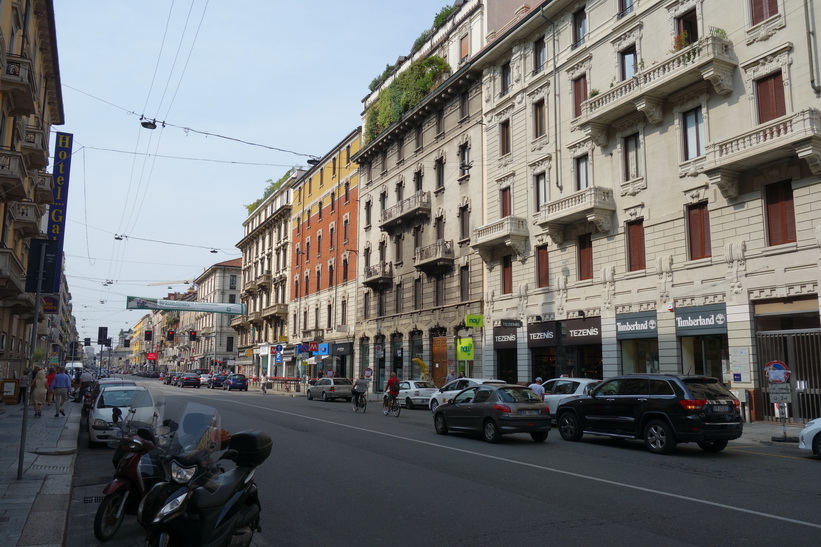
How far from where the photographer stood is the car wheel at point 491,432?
15.4m

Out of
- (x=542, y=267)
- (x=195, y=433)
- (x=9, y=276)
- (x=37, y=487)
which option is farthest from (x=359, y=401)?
(x=195, y=433)

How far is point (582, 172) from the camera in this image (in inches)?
1085

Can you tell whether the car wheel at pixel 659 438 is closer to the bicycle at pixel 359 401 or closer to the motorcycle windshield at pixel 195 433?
the motorcycle windshield at pixel 195 433

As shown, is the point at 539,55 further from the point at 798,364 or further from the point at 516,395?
the point at 516,395

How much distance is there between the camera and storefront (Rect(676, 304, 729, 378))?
2116 cm

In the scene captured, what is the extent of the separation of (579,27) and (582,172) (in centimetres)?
660

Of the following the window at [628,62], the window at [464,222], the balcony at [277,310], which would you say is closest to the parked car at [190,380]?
the balcony at [277,310]

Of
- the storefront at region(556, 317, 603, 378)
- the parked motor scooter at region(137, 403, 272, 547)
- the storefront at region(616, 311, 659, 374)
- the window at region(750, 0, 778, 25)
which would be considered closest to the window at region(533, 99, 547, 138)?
the storefront at region(556, 317, 603, 378)

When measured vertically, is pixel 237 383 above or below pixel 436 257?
below

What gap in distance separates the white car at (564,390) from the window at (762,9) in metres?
12.9

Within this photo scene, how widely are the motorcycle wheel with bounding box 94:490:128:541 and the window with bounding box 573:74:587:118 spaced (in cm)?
2505

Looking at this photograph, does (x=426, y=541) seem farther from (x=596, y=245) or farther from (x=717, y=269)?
(x=596, y=245)

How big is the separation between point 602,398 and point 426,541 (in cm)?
995

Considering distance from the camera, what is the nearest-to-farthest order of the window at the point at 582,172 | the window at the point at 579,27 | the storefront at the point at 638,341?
the storefront at the point at 638,341 → the window at the point at 582,172 → the window at the point at 579,27
